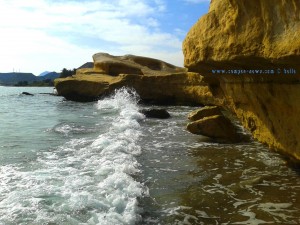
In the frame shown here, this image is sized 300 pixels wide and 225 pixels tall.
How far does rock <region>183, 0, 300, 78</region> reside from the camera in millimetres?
3922

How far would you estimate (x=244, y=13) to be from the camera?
4.84m

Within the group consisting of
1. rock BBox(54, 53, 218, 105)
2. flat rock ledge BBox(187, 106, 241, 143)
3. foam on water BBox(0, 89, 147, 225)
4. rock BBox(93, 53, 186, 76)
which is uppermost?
rock BBox(93, 53, 186, 76)

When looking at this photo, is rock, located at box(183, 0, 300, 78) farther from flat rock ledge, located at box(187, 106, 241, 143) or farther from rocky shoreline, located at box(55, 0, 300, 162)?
flat rock ledge, located at box(187, 106, 241, 143)

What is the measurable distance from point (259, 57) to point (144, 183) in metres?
2.81

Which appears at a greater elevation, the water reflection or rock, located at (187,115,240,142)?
rock, located at (187,115,240,142)

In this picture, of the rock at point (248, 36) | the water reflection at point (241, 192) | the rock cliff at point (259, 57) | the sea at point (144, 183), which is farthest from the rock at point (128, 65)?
the rock at point (248, 36)

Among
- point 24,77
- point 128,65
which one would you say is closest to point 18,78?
point 24,77

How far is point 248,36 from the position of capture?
184 inches

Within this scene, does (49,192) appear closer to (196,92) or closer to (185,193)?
(185,193)

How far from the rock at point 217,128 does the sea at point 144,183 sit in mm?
278

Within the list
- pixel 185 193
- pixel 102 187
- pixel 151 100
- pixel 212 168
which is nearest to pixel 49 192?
pixel 102 187

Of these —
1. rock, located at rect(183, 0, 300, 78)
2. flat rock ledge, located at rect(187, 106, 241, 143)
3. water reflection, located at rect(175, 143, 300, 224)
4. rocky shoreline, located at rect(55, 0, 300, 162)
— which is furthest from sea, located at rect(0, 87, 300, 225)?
rock, located at rect(183, 0, 300, 78)

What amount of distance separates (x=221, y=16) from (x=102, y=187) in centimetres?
319

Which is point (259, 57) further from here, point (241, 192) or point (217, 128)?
point (217, 128)
